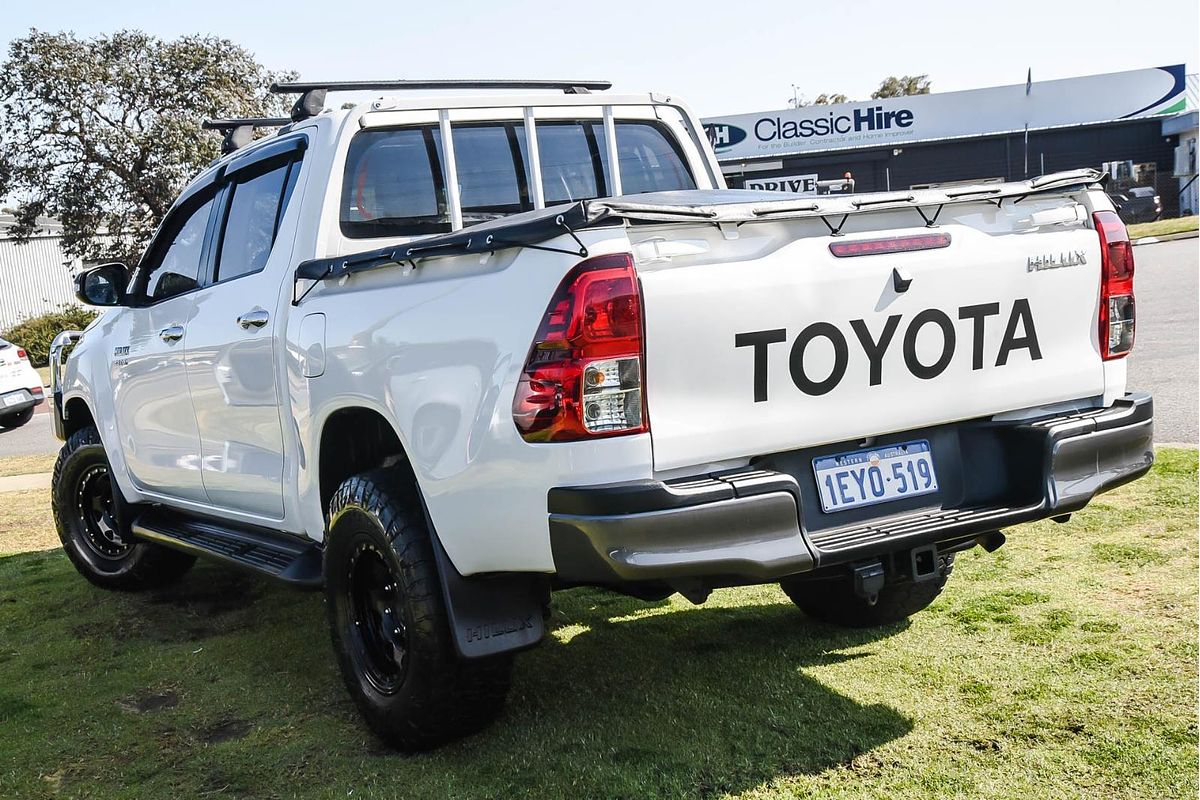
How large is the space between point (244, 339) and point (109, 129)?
29.0m

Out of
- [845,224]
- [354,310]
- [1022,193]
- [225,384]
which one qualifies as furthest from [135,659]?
[1022,193]

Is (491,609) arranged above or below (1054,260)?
below

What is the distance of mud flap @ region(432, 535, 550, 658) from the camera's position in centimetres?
326

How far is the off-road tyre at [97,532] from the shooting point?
6008 millimetres

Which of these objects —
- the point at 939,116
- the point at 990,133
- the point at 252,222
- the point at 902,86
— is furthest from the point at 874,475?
the point at 902,86

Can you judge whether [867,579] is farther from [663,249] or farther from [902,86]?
[902,86]

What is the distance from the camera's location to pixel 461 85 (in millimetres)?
4797

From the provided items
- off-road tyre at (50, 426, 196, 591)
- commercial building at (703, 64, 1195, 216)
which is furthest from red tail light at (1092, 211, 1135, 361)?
commercial building at (703, 64, 1195, 216)

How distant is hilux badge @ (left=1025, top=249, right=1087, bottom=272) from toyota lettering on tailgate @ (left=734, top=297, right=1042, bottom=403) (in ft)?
0.36

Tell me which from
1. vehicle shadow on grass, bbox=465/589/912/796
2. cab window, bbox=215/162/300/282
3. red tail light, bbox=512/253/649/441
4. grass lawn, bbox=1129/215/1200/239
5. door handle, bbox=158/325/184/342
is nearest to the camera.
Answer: red tail light, bbox=512/253/649/441

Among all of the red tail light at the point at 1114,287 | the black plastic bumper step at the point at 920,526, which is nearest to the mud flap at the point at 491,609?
the black plastic bumper step at the point at 920,526

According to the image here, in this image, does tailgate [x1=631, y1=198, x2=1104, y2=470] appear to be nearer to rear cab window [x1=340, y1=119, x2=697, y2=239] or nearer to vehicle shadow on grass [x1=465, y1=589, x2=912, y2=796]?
vehicle shadow on grass [x1=465, y1=589, x2=912, y2=796]

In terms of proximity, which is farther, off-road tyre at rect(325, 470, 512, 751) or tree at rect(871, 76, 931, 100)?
tree at rect(871, 76, 931, 100)

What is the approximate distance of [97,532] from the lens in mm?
6277
